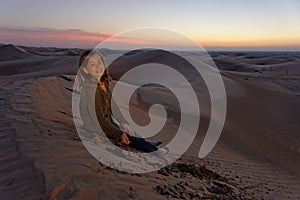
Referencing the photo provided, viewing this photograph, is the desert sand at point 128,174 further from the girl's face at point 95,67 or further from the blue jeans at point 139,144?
the girl's face at point 95,67

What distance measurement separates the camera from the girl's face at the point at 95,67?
4.44 meters

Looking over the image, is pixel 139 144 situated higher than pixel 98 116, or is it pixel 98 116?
pixel 98 116

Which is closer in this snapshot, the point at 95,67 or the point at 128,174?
the point at 128,174

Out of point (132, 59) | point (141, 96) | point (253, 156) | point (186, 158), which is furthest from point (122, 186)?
point (132, 59)

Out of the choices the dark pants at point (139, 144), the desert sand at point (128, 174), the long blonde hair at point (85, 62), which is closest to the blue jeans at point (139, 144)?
the dark pants at point (139, 144)

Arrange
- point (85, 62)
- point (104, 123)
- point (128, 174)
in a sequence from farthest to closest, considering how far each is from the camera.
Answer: point (104, 123), point (85, 62), point (128, 174)

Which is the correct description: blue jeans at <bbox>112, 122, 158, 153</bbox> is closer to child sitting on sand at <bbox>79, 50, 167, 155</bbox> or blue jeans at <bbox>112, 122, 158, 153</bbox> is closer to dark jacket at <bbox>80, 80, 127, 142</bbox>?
child sitting on sand at <bbox>79, 50, 167, 155</bbox>

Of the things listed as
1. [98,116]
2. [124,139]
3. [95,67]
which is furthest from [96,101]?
[124,139]

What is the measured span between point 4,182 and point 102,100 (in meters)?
1.92

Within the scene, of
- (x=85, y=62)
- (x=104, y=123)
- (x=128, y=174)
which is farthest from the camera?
(x=104, y=123)

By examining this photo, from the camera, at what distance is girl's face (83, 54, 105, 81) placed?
14.6 ft

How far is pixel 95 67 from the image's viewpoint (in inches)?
177

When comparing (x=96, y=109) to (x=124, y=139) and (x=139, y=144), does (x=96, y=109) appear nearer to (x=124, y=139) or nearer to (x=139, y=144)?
(x=124, y=139)

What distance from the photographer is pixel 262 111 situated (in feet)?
36.4
